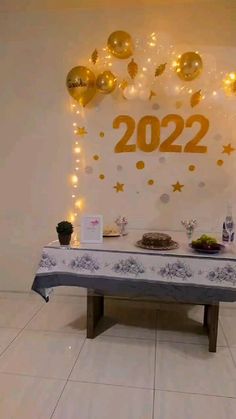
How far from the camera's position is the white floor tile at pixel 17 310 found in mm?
2589

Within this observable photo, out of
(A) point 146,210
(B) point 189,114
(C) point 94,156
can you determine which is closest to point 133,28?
(B) point 189,114

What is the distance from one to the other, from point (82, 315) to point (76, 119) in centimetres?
180

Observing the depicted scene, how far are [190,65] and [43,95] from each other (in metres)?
1.37

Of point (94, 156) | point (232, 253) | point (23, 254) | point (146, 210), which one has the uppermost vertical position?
point (94, 156)

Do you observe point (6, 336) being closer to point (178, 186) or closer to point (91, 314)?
point (91, 314)

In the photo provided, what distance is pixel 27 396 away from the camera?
1.74 meters

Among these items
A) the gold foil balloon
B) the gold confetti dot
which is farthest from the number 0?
the gold foil balloon

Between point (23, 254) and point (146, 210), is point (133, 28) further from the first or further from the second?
point (23, 254)

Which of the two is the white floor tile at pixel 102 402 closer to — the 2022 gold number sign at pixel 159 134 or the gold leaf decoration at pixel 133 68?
the 2022 gold number sign at pixel 159 134

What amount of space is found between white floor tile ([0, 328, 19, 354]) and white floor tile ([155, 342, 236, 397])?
3.55 ft

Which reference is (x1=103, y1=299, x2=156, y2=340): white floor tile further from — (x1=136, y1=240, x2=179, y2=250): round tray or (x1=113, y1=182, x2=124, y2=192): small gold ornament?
(x1=113, y1=182, x2=124, y2=192): small gold ornament

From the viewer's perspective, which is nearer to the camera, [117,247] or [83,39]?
[117,247]

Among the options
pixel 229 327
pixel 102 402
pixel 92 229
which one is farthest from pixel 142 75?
pixel 102 402

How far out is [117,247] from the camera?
221 cm
